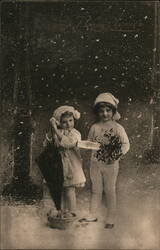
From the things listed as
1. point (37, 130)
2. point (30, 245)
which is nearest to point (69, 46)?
point (37, 130)

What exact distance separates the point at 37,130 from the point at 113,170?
1.09 feet

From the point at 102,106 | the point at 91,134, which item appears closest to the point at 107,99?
the point at 102,106

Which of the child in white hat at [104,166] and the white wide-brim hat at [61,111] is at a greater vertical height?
the white wide-brim hat at [61,111]

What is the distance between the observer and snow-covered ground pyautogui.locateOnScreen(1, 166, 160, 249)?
64.2 inches

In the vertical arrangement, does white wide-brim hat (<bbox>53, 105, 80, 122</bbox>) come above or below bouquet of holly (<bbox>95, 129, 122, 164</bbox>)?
above

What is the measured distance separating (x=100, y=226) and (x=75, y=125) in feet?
1.31

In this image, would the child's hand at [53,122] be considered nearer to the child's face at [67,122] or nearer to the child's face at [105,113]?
the child's face at [67,122]

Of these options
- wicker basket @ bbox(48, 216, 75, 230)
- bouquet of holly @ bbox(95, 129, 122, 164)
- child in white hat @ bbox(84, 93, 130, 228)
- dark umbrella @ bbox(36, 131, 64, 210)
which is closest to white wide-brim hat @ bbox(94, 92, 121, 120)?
child in white hat @ bbox(84, 93, 130, 228)

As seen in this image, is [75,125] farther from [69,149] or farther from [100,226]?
[100,226]

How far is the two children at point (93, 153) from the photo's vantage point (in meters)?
1.65

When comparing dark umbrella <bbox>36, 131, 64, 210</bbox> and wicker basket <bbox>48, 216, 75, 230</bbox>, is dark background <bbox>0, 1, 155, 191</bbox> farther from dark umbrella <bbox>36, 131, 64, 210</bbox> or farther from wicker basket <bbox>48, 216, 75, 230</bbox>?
wicker basket <bbox>48, 216, 75, 230</bbox>

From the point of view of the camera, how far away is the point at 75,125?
1.66 meters

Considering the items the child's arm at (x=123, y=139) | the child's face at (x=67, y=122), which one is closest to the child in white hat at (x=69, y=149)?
the child's face at (x=67, y=122)

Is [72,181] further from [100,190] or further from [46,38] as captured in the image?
[46,38]
